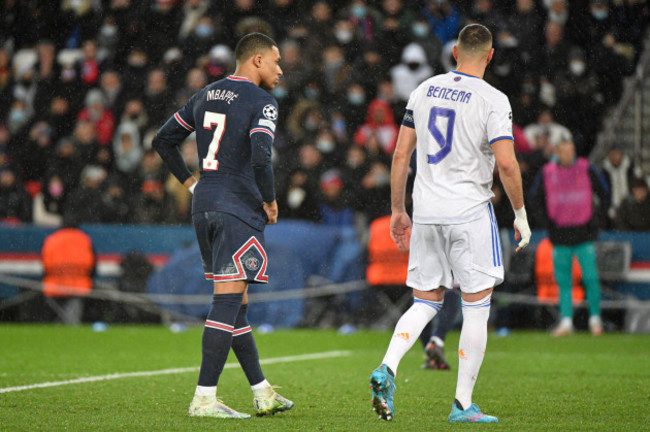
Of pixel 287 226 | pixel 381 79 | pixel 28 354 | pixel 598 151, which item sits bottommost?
pixel 28 354

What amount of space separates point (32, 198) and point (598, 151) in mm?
8031

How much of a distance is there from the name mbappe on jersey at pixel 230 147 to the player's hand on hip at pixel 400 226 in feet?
2.21

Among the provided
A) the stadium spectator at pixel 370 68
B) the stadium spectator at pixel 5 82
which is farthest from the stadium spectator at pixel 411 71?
the stadium spectator at pixel 5 82

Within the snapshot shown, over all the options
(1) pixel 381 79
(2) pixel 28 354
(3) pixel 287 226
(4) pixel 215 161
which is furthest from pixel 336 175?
(4) pixel 215 161

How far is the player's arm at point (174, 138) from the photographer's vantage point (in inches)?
221

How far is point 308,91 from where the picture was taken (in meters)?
15.4

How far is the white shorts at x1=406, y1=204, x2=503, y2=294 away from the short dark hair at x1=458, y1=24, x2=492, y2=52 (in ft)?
2.63

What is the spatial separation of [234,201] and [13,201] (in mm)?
10408

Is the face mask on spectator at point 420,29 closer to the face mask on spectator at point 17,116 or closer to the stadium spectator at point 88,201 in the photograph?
the stadium spectator at point 88,201

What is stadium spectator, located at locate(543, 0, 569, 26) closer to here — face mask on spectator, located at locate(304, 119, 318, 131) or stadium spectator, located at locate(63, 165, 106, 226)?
face mask on spectator, located at locate(304, 119, 318, 131)

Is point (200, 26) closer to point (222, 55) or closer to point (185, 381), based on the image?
point (222, 55)

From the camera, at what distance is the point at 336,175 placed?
45.2 ft

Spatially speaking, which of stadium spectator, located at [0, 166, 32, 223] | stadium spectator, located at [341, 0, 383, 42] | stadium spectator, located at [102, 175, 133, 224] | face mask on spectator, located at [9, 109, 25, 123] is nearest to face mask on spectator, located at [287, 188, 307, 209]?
stadium spectator, located at [102, 175, 133, 224]

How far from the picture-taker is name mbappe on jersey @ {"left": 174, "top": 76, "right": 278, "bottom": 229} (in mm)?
5363
